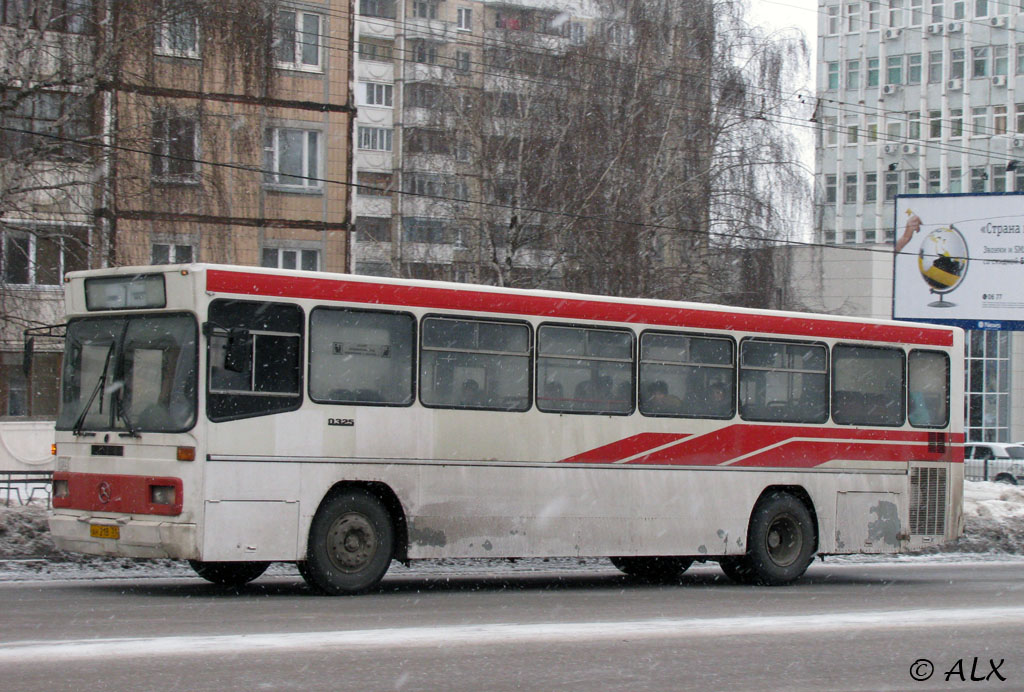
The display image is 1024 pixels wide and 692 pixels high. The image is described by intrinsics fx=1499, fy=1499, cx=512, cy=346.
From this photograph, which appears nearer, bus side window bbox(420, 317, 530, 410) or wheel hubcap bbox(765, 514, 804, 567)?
bus side window bbox(420, 317, 530, 410)

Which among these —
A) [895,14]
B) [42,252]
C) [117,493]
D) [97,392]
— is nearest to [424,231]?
[42,252]

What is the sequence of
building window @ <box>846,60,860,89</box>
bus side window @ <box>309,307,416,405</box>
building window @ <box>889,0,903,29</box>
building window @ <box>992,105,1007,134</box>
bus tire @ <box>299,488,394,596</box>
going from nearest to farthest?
bus tire @ <box>299,488,394,596</box>, bus side window @ <box>309,307,416,405</box>, building window @ <box>992,105,1007,134</box>, building window @ <box>889,0,903,29</box>, building window @ <box>846,60,860,89</box>

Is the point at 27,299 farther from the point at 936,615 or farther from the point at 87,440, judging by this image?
the point at 936,615

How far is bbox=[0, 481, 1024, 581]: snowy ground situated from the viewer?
15781 millimetres

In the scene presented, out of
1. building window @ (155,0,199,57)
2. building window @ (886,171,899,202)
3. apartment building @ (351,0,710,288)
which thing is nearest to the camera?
building window @ (155,0,199,57)

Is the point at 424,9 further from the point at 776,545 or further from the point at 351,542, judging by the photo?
the point at 351,542

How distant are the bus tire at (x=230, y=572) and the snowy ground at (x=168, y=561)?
141 centimetres

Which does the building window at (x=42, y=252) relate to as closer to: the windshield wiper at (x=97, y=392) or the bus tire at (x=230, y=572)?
the windshield wiper at (x=97, y=392)

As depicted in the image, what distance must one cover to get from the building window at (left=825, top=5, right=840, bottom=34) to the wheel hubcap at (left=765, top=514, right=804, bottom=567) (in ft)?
232

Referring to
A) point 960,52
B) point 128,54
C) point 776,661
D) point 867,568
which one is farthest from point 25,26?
point 960,52

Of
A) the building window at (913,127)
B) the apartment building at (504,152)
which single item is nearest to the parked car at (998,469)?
the apartment building at (504,152)

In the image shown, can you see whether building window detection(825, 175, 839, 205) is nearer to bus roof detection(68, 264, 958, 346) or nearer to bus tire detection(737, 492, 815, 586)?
bus roof detection(68, 264, 958, 346)

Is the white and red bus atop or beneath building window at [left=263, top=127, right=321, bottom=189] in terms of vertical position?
beneath

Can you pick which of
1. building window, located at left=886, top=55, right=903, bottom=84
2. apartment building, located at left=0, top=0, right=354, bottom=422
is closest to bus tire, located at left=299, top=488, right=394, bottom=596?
apartment building, located at left=0, top=0, right=354, bottom=422
